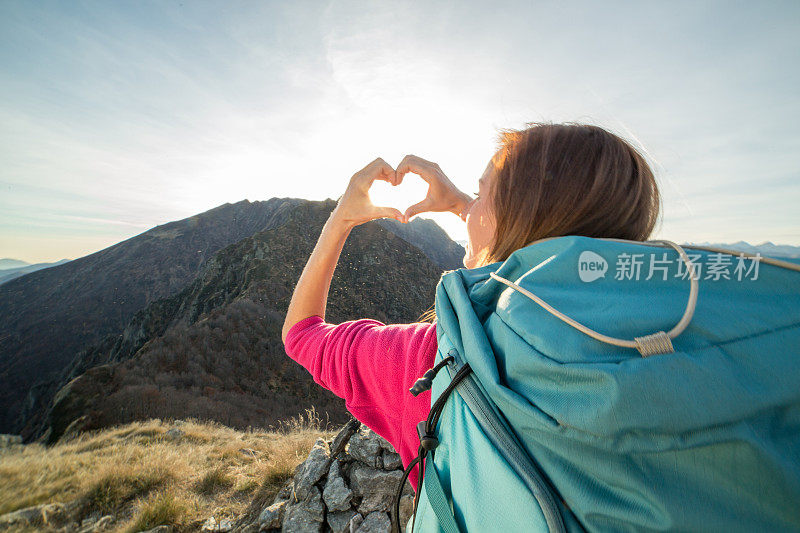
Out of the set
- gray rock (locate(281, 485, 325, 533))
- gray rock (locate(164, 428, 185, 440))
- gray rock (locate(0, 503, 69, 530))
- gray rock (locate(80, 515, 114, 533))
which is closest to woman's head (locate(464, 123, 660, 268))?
gray rock (locate(281, 485, 325, 533))

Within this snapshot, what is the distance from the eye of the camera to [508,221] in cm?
92

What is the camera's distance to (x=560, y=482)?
1.82 ft

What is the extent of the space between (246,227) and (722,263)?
2762 inches

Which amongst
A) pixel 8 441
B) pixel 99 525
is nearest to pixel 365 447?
pixel 99 525

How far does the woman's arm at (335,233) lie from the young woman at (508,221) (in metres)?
0.10

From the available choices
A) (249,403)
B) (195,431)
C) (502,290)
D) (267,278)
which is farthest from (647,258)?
(267,278)

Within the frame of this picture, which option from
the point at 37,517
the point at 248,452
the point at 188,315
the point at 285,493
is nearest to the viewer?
the point at 37,517

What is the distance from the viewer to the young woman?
2.76 feet

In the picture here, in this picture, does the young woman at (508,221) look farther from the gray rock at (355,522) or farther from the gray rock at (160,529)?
the gray rock at (160,529)

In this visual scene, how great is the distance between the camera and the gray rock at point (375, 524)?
345cm

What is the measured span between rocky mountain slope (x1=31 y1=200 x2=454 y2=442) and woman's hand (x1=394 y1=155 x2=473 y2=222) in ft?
42.3

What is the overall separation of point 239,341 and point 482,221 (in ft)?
57.5

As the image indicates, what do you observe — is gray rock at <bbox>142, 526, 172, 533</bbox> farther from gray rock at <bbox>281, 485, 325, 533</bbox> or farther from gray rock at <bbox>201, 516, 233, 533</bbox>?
gray rock at <bbox>281, 485, 325, 533</bbox>

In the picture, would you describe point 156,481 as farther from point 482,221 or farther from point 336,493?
point 482,221
